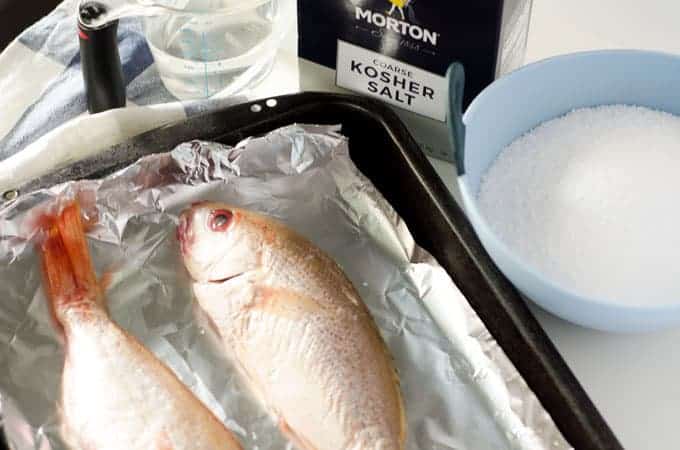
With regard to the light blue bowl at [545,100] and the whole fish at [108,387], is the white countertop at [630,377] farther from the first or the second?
the whole fish at [108,387]

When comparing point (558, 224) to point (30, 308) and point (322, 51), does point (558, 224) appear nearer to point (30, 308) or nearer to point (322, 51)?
point (322, 51)

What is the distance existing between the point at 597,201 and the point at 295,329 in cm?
26

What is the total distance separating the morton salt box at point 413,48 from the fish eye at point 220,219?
0.18m

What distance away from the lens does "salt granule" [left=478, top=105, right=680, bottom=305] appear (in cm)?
76

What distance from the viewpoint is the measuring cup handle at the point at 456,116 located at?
2.50 ft

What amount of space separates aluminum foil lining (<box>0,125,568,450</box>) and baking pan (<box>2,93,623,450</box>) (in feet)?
0.04

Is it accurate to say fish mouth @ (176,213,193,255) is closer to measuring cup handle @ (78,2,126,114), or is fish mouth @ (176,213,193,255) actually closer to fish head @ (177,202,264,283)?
fish head @ (177,202,264,283)

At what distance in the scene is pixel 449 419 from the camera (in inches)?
29.9

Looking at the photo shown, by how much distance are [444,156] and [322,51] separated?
5.9 inches

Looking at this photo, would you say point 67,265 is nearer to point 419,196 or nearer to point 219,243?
point 219,243

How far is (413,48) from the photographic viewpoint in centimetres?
86

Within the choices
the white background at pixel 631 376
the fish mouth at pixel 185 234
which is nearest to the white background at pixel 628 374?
the white background at pixel 631 376

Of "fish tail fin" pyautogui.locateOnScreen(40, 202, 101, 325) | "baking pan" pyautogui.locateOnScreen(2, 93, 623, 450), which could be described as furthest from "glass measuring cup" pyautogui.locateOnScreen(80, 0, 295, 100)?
"fish tail fin" pyautogui.locateOnScreen(40, 202, 101, 325)

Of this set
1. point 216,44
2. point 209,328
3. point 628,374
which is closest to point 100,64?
point 216,44
